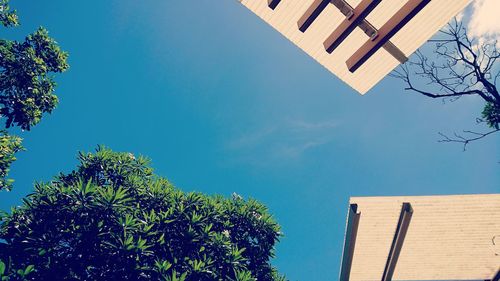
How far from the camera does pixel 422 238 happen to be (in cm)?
413

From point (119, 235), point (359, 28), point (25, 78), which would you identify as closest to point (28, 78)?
point (25, 78)

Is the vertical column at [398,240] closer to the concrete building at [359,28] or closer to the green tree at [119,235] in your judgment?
the concrete building at [359,28]

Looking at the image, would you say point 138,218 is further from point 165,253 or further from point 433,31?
point 433,31

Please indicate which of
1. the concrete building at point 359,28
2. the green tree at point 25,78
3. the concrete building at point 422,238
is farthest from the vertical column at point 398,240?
the green tree at point 25,78

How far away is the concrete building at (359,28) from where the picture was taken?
3130 millimetres

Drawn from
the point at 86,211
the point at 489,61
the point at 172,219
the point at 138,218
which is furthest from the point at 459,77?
the point at 86,211

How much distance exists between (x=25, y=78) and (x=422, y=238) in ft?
40.9

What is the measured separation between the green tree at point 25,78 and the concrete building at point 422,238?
33.5 ft

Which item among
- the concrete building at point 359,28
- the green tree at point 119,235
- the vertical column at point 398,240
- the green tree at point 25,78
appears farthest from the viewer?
the green tree at point 25,78

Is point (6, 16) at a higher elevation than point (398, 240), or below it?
higher

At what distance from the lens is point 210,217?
8.04 meters

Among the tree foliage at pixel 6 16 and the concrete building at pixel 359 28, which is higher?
the tree foliage at pixel 6 16

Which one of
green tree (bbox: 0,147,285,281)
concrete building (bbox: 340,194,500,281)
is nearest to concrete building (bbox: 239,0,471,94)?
concrete building (bbox: 340,194,500,281)

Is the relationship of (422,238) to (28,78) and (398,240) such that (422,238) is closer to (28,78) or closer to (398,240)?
(398,240)
